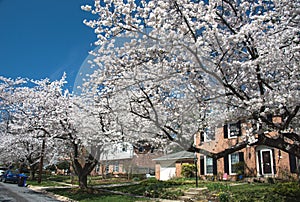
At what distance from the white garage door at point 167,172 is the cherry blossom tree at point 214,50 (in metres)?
17.8

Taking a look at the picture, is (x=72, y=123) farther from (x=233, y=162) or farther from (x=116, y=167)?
(x=116, y=167)

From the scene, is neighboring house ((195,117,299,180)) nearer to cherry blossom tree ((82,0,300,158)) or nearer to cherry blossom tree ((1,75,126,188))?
cherry blossom tree ((1,75,126,188))

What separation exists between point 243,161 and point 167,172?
349 inches

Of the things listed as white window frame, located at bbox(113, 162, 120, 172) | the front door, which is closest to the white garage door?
the front door

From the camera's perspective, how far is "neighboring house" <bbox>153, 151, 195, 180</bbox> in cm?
2439

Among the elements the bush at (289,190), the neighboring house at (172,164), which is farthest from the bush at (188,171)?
the bush at (289,190)

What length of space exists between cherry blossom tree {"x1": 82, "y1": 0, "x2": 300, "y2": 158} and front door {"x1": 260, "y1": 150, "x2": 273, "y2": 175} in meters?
10.1

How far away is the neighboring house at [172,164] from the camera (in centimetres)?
2439

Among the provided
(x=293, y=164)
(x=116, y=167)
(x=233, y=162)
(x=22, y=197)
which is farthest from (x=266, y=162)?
(x=116, y=167)

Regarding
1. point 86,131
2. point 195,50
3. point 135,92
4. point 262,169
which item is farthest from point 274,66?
point 262,169

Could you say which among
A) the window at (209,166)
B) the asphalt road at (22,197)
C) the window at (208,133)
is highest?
the window at (208,133)

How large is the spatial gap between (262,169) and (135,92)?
1147 centimetres

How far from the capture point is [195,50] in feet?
23.0

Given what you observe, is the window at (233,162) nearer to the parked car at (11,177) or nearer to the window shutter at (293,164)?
the window shutter at (293,164)
